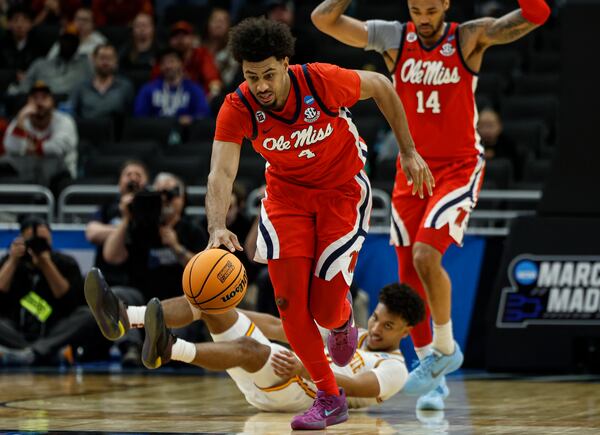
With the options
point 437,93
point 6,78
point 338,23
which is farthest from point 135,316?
point 6,78

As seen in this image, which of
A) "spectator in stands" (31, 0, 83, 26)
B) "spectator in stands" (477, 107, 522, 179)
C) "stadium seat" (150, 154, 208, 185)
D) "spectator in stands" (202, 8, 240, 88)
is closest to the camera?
"spectator in stands" (477, 107, 522, 179)

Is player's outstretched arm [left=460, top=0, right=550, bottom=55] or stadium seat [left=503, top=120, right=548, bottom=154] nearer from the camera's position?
player's outstretched arm [left=460, top=0, right=550, bottom=55]

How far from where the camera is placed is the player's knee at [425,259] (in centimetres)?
752

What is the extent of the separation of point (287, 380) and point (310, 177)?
4.40ft

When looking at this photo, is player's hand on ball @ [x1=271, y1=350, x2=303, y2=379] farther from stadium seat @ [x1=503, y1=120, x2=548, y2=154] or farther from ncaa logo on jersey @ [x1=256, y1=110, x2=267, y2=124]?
stadium seat @ [x1=503, y1=120, x2=548, y2=154]

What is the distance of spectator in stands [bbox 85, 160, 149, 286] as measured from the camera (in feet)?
35.3

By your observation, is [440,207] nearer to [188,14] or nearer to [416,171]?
[416,171]

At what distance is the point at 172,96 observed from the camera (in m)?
14.0

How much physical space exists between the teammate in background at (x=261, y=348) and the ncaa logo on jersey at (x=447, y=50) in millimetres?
1510

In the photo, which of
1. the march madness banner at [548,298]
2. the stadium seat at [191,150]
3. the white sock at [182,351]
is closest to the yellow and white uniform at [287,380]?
the white sock at [182,351]

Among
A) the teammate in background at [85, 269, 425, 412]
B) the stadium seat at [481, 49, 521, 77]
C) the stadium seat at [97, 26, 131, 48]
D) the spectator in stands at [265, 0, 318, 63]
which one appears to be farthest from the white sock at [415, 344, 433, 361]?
the stadium seat at [97, 26, 131, 48]

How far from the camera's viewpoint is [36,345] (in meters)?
10.5

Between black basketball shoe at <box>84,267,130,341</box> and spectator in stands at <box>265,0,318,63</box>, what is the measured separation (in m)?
6.73

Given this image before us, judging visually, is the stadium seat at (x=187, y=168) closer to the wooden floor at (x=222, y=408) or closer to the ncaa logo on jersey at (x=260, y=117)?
the wooden floor at (x=222, y=408)
